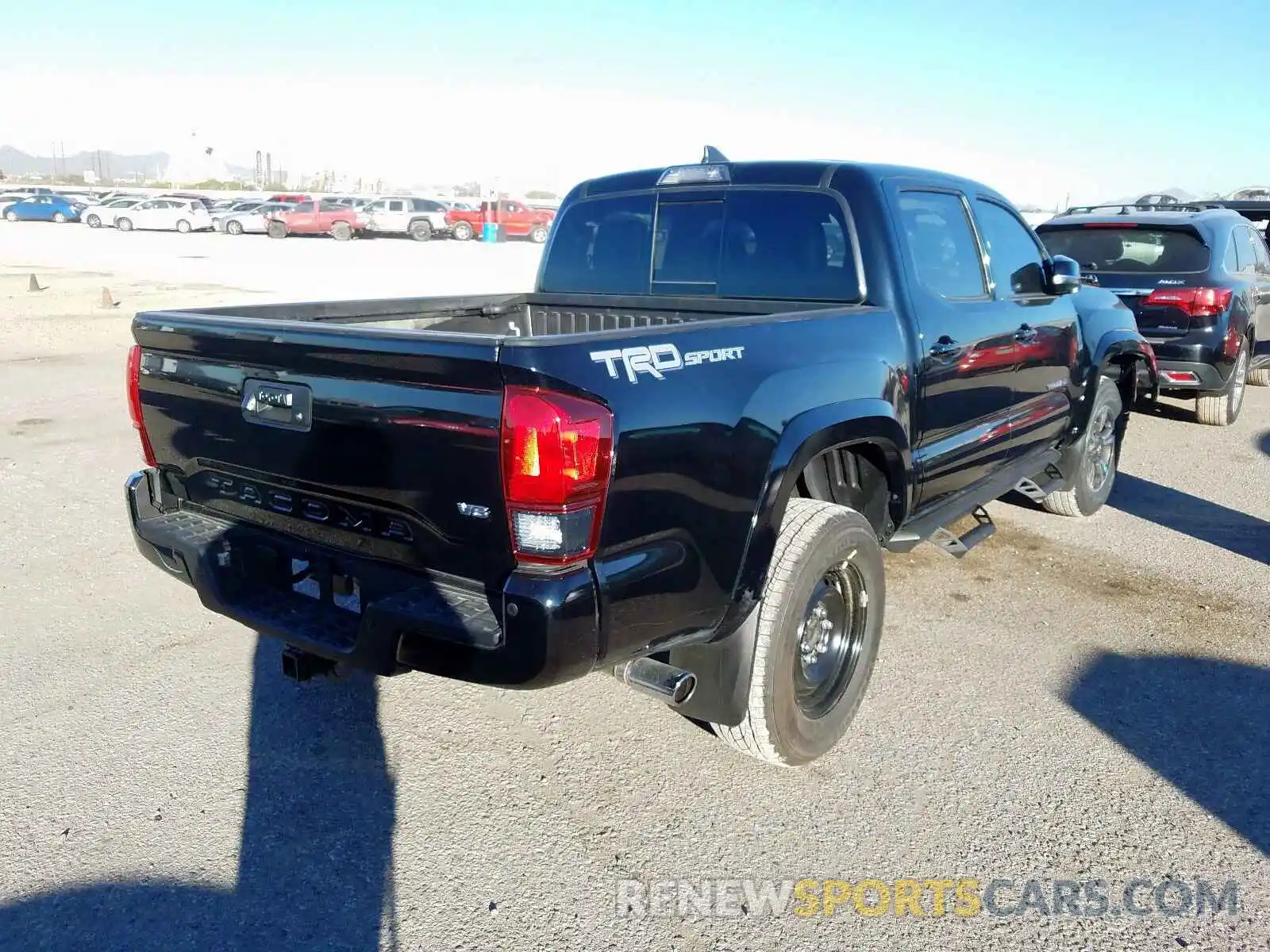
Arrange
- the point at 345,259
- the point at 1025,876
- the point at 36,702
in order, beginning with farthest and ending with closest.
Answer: the point at 345,259 → the point at 36,702 → the point at 1025,876

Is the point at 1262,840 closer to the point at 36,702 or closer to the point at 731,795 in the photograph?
the point at 731,795

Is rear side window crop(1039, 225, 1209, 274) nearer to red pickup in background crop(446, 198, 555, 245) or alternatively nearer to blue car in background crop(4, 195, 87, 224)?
red pickup in background crop(446, 198, 555, 245)

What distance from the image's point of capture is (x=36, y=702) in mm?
3693

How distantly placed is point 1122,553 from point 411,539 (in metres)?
4.43

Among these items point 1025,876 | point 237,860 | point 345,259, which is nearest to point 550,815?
point 237,860

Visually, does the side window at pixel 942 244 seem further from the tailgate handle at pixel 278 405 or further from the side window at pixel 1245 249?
the side window at pixel 1245 249

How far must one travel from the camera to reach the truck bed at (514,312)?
3803mm

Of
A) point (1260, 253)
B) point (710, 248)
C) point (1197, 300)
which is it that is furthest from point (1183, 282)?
point (710, 248)

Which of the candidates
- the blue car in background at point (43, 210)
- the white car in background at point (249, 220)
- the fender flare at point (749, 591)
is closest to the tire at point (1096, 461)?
the fender flare at point (749, 591)

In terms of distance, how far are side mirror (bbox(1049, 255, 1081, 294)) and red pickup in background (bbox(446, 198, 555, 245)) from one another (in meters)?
36.3

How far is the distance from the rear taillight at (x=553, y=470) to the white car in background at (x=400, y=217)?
1556 inches

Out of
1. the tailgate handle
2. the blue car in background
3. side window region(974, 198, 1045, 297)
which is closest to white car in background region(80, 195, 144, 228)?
the blue car in background

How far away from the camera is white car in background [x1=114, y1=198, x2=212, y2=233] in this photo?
140 feet

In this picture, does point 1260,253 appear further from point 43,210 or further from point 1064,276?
point 43,210
